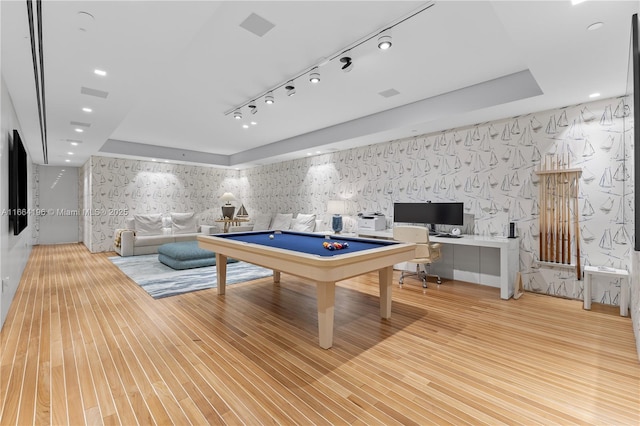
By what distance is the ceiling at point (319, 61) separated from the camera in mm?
2156

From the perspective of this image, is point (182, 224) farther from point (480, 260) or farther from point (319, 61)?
point (480, 260)

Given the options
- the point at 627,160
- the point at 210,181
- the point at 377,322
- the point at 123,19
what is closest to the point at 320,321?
the point at 377,322

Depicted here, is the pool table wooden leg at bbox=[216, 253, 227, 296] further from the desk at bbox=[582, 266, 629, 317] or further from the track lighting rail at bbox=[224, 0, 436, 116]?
the desk at bbox=[582, 266, 629, 317]

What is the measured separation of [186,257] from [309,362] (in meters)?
3.87

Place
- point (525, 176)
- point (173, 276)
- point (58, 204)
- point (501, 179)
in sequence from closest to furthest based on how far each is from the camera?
point (525, 176) < point (501, 179) < point (173, 276) < point (58, 204)

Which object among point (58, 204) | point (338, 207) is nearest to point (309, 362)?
point (338, 207)

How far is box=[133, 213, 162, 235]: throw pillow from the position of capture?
7.24 meters

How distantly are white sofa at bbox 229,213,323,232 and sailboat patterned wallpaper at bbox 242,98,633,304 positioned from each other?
1.27 metres

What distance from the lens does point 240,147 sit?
8109mm

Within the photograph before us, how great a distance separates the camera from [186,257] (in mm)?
5312

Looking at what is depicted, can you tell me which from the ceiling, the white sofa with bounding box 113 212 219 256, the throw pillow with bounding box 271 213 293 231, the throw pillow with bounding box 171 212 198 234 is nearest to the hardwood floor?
the ceiling

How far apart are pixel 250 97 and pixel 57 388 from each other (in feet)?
12.8

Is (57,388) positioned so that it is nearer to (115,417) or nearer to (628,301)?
(115,417)

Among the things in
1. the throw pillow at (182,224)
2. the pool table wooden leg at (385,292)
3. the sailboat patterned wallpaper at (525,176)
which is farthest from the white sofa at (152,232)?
the pool table wooden leg at (385,292)
